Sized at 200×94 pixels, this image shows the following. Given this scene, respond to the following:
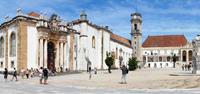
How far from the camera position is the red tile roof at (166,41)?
151 meters

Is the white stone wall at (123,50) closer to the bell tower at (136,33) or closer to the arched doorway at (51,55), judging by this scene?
the bell tower at (136,33)

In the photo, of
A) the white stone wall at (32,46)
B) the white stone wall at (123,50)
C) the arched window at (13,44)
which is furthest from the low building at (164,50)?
the arched window at (13,44)

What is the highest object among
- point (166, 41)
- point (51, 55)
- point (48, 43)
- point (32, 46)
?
point (166, 41)

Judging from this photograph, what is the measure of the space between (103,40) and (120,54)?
19168 millimetres

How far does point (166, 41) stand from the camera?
154 meters

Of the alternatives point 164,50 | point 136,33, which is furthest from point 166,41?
point 136,33

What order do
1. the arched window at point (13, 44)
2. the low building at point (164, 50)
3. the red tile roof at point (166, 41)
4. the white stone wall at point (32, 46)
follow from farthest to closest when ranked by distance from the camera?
the red tile roof at point (166, 41)
the low building at point (164, 50)
the arched window at point (13, 44)
the white stone wall at point (32, 46)

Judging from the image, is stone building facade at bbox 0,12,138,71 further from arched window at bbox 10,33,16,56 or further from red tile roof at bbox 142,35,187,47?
red tile roof at bbox 142,35,187,47

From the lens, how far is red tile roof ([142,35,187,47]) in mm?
151125

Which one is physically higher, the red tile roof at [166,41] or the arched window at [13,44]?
the red tile roof at [166,41]

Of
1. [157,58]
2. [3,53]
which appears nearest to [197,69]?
[3,53]

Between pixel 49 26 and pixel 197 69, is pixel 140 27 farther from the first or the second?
pixel 197 69

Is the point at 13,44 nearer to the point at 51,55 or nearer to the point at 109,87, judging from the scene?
the point at 51,55

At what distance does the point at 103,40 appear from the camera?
76.1 meters
